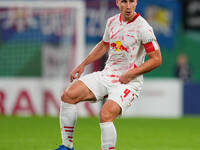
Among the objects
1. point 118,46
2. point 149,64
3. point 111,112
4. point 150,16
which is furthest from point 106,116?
point 150,16

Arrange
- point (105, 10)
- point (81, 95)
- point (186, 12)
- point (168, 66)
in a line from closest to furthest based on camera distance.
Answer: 1. point (81, 95)
2. point (105, 10)
3. point (186, 12)
4. point (168, 66)

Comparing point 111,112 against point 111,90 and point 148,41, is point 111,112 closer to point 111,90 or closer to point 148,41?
point 111,90

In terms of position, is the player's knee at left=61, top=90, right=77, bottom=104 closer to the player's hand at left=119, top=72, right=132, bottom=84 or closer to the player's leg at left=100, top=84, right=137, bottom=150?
the player's leg at left=100, top=84, right=137, bottom=150

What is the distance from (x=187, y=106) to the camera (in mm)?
15188

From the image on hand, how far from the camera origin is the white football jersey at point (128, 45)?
234 inches

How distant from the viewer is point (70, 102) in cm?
620

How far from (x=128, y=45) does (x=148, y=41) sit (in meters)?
0.26

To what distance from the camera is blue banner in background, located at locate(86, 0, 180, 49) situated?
19.3 meters

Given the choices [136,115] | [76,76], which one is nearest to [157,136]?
[76,76]

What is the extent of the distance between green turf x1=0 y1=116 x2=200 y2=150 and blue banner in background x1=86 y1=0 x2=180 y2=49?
644 cm

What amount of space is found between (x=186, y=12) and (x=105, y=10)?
329 cm

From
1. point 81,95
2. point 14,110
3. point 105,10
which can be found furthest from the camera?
point 105,10

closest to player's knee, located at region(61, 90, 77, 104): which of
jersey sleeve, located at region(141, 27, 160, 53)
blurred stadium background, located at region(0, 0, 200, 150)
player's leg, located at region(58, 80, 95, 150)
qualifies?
player's leg, located at region(58, 80, 95, 150)

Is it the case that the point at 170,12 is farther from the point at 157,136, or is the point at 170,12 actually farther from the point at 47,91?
the point at 157,136
